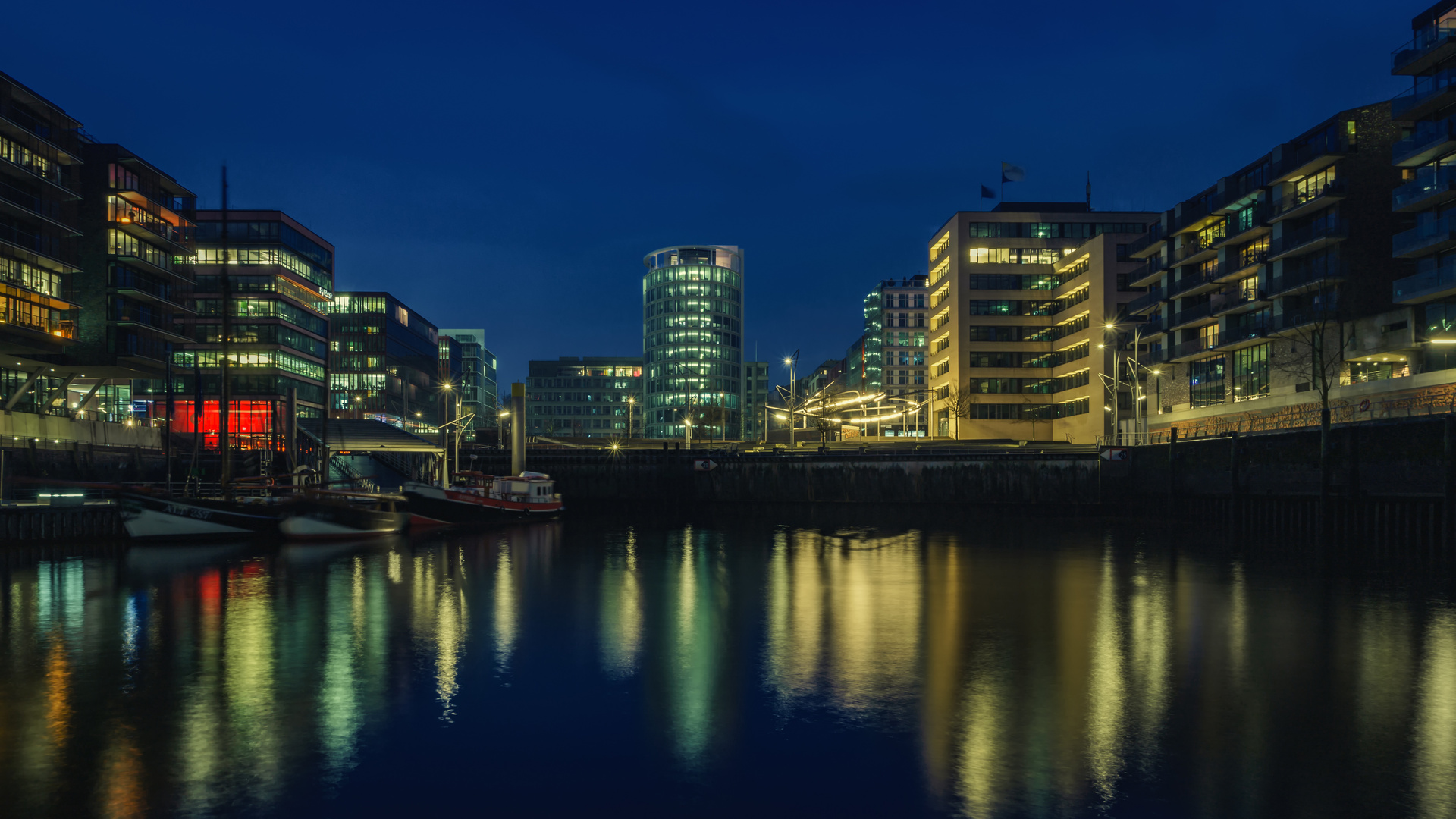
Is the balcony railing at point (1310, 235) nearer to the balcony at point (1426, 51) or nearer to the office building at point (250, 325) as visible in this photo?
the balcony at point (1426, 51)

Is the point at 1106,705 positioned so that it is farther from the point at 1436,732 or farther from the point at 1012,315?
the point at 1012,315

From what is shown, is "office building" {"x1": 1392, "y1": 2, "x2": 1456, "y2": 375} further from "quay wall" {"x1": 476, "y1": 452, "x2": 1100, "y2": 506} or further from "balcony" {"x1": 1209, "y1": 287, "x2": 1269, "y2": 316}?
"quay wall" {"x1": 476, "y1": 452, "x2": 1100, "y2": 506}

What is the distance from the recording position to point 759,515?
80000 mm

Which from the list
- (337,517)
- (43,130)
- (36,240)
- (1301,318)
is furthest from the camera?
(1301,318)

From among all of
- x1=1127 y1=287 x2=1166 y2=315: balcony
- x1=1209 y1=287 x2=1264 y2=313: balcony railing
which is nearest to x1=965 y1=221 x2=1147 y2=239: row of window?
x1=1127 y1=287 x2=1166 y2=315: balcony

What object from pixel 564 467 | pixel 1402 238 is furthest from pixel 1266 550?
pixel 564 467

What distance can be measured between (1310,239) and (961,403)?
2389 inches

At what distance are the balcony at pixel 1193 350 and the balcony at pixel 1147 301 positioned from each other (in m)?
7.08

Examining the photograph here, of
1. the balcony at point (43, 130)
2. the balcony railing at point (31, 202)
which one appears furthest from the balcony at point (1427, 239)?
the balcony railing at point (31, 202)

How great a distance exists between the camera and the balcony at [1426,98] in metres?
62.5

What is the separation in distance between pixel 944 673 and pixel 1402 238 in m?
68.3

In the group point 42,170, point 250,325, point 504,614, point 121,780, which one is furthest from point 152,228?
point 121,780

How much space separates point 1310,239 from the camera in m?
77.9

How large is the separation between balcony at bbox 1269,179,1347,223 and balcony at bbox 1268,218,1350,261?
1461mm
